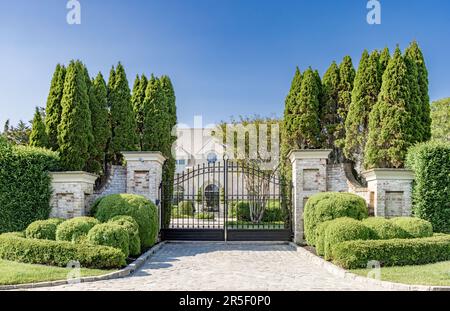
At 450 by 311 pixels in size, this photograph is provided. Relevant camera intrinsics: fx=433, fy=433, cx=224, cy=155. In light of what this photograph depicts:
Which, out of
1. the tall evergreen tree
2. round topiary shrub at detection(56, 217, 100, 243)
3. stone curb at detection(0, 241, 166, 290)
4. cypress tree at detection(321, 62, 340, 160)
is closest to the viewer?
stone curb at detection(0, 241, 166, 290)

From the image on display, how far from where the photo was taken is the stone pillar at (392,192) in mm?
11492

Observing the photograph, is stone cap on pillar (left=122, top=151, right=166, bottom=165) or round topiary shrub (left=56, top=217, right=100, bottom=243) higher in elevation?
stone cap on pillar (left=122, top=151, right=166, bottom=165)

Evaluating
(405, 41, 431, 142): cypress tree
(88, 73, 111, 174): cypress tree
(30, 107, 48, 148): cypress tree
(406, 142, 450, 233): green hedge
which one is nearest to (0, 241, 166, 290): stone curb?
(88, 73, 111, 174): cypress tree

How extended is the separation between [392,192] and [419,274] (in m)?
4.26

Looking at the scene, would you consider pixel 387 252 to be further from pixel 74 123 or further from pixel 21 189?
pixel 74 123

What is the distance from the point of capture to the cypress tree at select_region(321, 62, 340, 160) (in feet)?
50.4

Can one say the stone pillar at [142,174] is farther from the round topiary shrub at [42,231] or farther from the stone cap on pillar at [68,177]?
the round topiary shrub at [42,231]

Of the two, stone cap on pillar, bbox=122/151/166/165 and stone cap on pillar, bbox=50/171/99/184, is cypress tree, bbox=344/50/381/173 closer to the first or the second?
stone cap on pillar, bbox=122/151/166/165

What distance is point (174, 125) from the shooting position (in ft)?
55.5

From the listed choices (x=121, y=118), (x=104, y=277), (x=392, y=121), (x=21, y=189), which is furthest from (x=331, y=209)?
(x=21, y=189)

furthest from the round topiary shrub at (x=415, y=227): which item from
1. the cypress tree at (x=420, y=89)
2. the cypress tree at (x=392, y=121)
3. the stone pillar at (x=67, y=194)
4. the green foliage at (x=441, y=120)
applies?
the green foliage at (x=441, y=120)

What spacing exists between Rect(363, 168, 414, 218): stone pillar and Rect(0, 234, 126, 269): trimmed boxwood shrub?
269 inches
